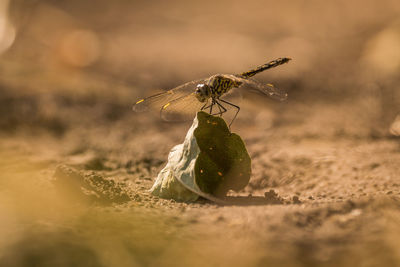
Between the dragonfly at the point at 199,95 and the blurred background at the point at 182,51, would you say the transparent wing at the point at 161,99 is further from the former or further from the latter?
the blurred background at the point at 182,51

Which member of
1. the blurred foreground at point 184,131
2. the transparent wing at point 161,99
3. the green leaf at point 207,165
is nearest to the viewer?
the blurred foreground at point 184,131

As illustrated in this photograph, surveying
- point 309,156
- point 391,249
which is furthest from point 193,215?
point 309,156

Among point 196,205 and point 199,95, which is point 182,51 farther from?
point 196,205

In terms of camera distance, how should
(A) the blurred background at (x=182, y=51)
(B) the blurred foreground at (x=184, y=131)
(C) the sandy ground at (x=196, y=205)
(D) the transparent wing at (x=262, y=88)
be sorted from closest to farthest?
1. (C) the sandy ground at (x=196, y=205)
2. (B) the blurred foreground at (x=184, y=131)
3. (D) the transparent wing at (x=262, y=88)
4. (A) the blurred background at (x=182, y=51)

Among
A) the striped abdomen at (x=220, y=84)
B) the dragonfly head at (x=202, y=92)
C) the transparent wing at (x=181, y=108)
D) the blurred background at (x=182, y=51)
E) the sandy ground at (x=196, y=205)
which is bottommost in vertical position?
the sandy ground at (x=196, y=205)

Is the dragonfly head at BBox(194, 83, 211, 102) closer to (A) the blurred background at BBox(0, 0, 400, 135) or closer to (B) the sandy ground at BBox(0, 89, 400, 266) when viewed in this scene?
(B) the sandy ground at BBox(0, 89, 400, 266)

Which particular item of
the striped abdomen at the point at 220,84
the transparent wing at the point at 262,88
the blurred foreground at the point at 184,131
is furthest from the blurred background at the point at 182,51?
the striped abdomen at the point at 220,84

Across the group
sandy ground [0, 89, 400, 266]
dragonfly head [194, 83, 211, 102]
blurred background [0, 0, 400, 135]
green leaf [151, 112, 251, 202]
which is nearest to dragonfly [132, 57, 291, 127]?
dragonfly head [194, 83, 211, 102]
